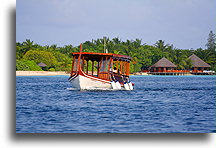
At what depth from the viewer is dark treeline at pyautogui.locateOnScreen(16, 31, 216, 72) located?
7194cm

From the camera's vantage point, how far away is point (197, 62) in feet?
287

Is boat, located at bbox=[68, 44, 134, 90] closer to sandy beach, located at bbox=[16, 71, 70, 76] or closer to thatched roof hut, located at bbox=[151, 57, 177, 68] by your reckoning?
sandy beach, located at bbox=[16, 71, 70, 76]

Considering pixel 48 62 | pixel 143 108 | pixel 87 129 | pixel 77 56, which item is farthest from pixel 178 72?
pixel 87 129

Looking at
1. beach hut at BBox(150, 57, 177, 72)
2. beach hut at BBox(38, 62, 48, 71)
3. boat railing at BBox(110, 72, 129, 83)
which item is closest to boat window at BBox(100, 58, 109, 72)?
boat railing at BBox(110, 72, 129, 83)

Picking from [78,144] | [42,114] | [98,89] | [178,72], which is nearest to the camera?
[78,144]

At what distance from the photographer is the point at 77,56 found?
95.3 feet

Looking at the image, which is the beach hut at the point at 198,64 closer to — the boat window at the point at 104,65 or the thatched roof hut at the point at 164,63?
the thatched roof hut at the point at 164,63

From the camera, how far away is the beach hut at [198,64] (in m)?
86.7

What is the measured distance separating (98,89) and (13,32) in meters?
15.9

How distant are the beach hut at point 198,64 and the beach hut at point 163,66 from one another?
4274 mm

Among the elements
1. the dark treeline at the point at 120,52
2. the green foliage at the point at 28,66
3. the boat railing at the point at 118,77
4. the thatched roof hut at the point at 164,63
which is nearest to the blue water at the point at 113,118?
the boat railing at the point at 118,77

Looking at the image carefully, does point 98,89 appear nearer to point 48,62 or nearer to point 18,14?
point 18,14

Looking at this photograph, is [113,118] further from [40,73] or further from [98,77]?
[40,73]

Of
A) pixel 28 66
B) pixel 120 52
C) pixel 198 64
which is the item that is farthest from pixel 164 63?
pixel 28 66
